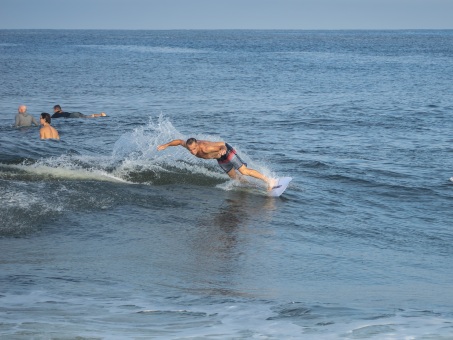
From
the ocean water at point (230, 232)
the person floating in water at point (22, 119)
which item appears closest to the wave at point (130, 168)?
the ocean water at point (230, 232)

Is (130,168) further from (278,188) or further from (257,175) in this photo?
(278,188)

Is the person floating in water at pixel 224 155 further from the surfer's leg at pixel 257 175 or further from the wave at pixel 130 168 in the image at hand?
the wave at pixel 130 168

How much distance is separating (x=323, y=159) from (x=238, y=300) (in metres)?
11.2

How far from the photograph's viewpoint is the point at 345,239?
1157cm

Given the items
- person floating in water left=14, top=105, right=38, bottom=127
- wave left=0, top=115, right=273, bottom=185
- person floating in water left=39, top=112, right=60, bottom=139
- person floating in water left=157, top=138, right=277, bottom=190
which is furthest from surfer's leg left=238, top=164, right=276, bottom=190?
person floating in water left=14, top=105, right=38, bottom=127

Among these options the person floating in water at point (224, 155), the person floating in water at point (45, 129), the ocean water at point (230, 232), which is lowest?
the ocean water at point (230, 232)

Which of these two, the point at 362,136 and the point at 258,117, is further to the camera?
the point at 258,117

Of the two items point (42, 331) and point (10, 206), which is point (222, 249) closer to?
point (10, 206)

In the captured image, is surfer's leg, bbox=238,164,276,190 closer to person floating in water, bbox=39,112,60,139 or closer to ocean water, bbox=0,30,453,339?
ocean water, bbox=0,30,453,339

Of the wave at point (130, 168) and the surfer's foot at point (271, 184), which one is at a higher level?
the wave at point (130, 168)

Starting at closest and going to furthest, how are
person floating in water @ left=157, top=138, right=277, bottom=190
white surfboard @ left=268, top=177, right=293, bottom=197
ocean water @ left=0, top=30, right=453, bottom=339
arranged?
ocean water @ left=0, top=30, right=453, bottom=339 → person floating in water @ left=157, top=138, right=277, bottom=190 → white surfboard @ left=268, top=177, right=293, bottom=197

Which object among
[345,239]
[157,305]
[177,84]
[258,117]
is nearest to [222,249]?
[345,239]

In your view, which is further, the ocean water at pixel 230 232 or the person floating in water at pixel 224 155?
the person floating in water at pixel 224 155

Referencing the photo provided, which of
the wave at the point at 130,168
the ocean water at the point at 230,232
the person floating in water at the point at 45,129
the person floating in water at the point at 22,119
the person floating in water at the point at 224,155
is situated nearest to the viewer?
the ocean water at the point at 230,232
